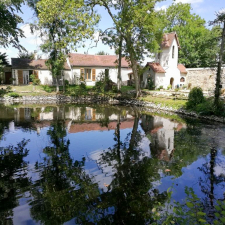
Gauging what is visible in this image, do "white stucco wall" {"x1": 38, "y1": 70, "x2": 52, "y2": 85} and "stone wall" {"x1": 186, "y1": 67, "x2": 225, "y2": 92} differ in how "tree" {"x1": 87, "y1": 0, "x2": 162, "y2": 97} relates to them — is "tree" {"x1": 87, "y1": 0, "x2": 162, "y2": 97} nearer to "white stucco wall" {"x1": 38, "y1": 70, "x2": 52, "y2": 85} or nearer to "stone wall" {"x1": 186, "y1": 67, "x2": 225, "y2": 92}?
"stone wall" {"x1": 186, "y1": 67, "x2": 225, "y2": 92}

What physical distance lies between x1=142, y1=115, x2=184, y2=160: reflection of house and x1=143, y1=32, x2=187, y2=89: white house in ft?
52.3

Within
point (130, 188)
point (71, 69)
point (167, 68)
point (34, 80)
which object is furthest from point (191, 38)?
point (130, 188)

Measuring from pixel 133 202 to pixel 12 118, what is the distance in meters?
13.8

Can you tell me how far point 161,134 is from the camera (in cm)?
1255

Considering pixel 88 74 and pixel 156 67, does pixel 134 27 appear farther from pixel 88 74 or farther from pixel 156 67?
pixel 88 74

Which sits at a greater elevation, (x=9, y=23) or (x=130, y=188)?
(x=9, y=23)

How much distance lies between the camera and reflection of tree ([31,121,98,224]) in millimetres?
5070

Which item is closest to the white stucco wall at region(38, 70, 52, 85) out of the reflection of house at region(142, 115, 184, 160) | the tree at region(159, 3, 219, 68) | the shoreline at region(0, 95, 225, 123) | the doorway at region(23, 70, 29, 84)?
the doorway at region(23, 70, 29, 84)

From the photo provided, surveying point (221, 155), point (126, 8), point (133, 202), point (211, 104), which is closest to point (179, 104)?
point (211, 104)

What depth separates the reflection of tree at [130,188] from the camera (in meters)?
5.04

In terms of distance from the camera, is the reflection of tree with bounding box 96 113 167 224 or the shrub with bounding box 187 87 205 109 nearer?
the reflection of tree with bounding box 96 113 167 224

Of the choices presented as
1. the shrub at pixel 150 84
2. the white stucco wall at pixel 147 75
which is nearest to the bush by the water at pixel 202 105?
the shrub at pixel 150 84

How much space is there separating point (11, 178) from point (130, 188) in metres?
3.83

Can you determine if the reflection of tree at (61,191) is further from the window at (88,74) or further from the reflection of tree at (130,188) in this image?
the window at (88,74)
